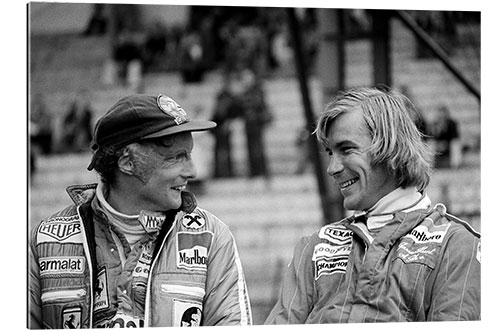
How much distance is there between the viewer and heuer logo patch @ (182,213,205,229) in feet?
14.2

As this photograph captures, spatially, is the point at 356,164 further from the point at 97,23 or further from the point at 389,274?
the point at 97,23

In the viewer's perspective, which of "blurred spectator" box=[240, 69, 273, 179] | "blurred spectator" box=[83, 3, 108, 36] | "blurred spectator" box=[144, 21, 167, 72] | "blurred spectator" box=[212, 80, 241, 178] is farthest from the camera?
"blurred spectator" box=[240, 69, 273, 179]

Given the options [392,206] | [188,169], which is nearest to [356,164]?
[392,206]

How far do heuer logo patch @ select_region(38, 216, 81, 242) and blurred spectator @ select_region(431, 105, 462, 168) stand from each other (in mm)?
2352

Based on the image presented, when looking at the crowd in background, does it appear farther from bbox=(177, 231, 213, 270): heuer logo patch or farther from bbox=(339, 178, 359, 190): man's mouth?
bbox=(339, 178, 359, 190): man's mouth

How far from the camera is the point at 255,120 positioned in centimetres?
648

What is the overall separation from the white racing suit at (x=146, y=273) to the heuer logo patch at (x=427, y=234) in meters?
0.69

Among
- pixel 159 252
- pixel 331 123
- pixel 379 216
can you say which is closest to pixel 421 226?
pixel 379 216

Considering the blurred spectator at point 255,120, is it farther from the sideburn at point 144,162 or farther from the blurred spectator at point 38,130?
the sideburn at point 144,162

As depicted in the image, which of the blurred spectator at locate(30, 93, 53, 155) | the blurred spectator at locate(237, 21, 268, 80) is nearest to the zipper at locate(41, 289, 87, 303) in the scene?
the blurred spectator at locate(30, 93, 53, 155)

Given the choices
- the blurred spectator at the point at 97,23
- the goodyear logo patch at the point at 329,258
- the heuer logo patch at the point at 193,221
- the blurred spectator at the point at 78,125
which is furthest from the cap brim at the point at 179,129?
the blurred spectator at the point at 97,23

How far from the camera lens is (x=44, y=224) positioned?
4.34 m

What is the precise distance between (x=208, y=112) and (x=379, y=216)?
73.5 inches
